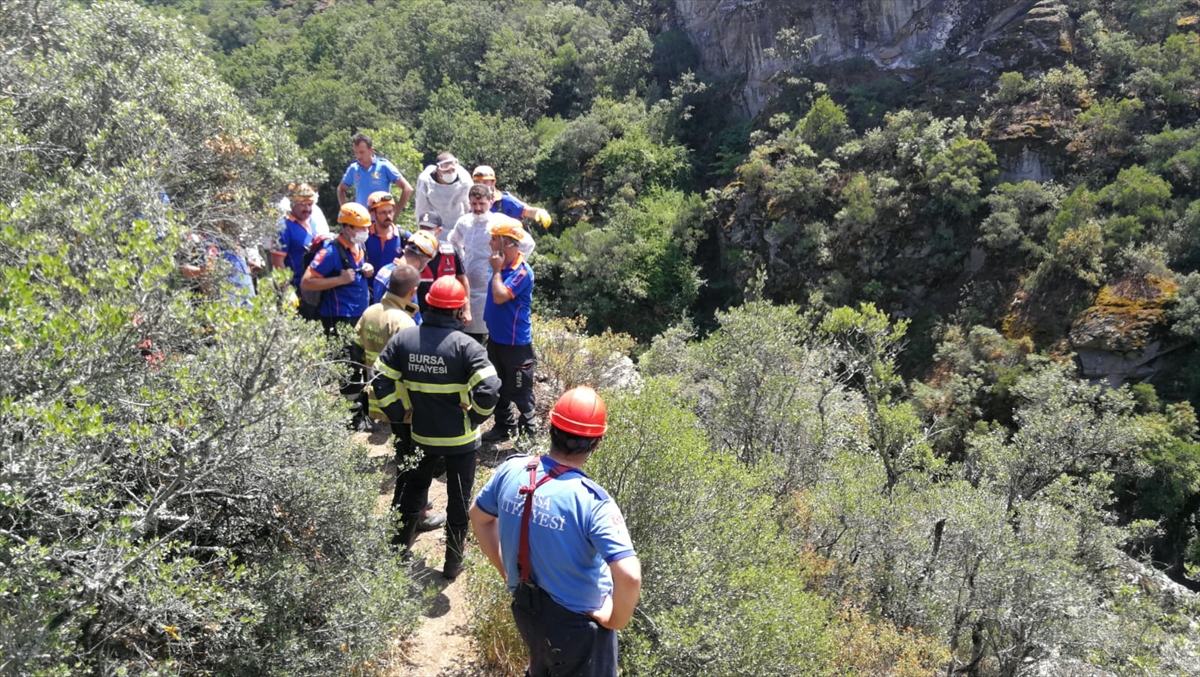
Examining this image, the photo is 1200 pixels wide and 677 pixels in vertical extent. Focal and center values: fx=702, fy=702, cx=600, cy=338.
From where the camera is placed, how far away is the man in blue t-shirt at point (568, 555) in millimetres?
2721

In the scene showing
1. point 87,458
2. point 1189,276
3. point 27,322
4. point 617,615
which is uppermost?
point 27,322

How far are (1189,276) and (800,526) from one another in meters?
18.8

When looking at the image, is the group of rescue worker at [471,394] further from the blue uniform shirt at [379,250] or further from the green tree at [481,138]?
the green tree at [481,138]

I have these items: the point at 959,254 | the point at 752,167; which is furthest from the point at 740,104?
the point at 959,254

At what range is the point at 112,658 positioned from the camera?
3191 mm

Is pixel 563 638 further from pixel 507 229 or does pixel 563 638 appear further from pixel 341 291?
pixel 341 291

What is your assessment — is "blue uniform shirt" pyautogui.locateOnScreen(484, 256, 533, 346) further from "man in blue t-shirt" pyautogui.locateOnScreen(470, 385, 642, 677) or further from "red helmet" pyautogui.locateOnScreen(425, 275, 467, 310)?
"man in blue t-shirt" pyautogui.locateOnScreen(470, 385, 642, 677)

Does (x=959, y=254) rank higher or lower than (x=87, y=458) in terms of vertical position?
lower

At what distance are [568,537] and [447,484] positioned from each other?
2.12 meters

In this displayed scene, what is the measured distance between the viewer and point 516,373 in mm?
6238

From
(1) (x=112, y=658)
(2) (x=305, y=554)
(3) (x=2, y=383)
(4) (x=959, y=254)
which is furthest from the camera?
(4) (x=959, y=254)

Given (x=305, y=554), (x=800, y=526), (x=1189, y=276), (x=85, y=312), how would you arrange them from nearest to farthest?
(x=85, y=312), (x=305, y=554), (x=800, y=526), (x=1189, y=276)

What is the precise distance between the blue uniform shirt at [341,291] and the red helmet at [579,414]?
4.01 meters

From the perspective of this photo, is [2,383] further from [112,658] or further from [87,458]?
[112,658]
